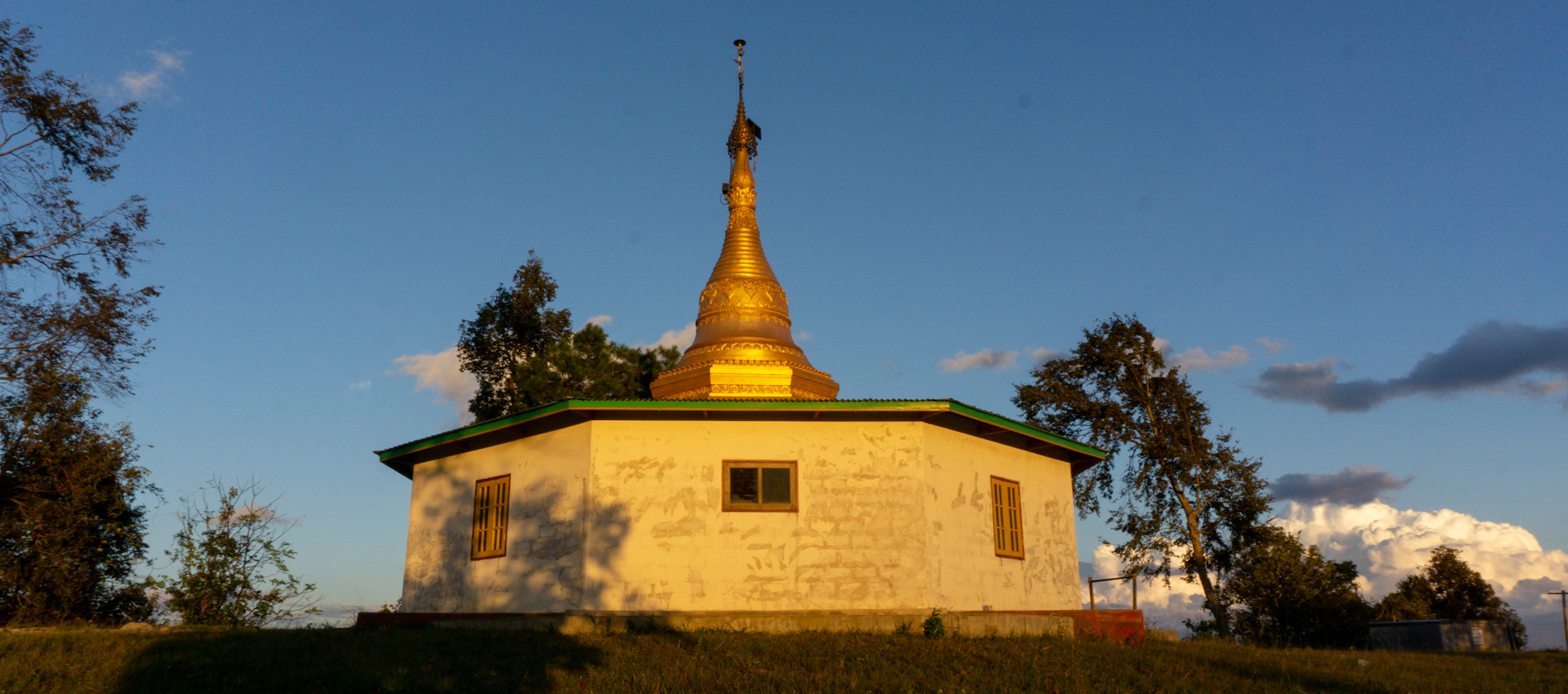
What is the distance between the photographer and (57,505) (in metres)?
21.6

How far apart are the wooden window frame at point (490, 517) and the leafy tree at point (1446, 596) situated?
150 feet

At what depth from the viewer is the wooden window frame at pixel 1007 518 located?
56.2 feet

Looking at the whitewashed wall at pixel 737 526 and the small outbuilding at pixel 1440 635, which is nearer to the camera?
the whitewashed wall at pixel 737 526

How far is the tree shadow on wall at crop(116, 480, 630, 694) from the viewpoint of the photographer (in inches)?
419

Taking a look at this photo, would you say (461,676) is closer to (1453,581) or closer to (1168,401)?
(1168,401)

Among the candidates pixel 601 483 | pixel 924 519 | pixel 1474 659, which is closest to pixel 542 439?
pixel 601 483

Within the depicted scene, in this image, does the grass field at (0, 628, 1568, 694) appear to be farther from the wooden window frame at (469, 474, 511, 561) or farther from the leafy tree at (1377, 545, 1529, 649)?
the leafy tree at (1377, 545, 1529, 649)

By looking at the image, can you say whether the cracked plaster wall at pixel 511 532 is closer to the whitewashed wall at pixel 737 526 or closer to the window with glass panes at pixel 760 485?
the whitewashed wall at pixel 737 526

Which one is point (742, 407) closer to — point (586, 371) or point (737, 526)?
point (737, 526)

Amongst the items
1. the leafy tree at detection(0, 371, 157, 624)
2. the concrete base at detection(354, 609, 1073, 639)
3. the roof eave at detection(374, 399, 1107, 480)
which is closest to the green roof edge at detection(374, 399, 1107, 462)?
the roof eave at detection(374, 399, 1107, 480)

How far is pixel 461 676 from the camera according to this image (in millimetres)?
10789

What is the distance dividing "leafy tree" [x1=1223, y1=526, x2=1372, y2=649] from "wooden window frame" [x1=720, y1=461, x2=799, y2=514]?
2059cm

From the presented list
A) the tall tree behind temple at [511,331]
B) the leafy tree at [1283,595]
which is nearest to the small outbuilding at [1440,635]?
the leafy tree at [1283,595]

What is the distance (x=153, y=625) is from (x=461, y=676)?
8.76 meters
